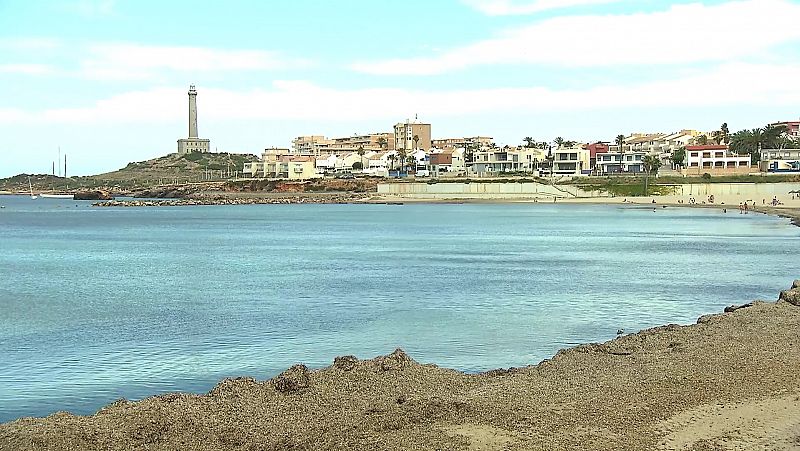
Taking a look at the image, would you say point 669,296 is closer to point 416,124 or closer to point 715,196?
point 715,196

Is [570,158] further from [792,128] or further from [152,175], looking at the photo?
[152,175]

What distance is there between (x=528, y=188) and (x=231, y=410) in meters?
96.3

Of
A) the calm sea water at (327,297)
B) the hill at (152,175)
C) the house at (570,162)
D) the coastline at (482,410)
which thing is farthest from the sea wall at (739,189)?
the hill at (152,175)

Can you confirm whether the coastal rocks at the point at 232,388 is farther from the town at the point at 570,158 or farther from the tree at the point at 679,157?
the tree at the point at 679,157

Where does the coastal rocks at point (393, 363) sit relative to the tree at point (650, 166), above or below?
below

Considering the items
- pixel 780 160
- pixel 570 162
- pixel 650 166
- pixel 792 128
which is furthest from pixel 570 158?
pixel 792 128

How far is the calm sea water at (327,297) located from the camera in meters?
15.0

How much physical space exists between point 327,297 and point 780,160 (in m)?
93.0

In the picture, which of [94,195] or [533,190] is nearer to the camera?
[533,190]

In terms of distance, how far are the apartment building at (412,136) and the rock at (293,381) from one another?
154m

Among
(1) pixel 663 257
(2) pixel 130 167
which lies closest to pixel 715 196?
(1) pixel 663 257

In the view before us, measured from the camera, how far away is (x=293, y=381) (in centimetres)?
1114

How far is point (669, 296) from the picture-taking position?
76.4 feet

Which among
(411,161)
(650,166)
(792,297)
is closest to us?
(792,297)
